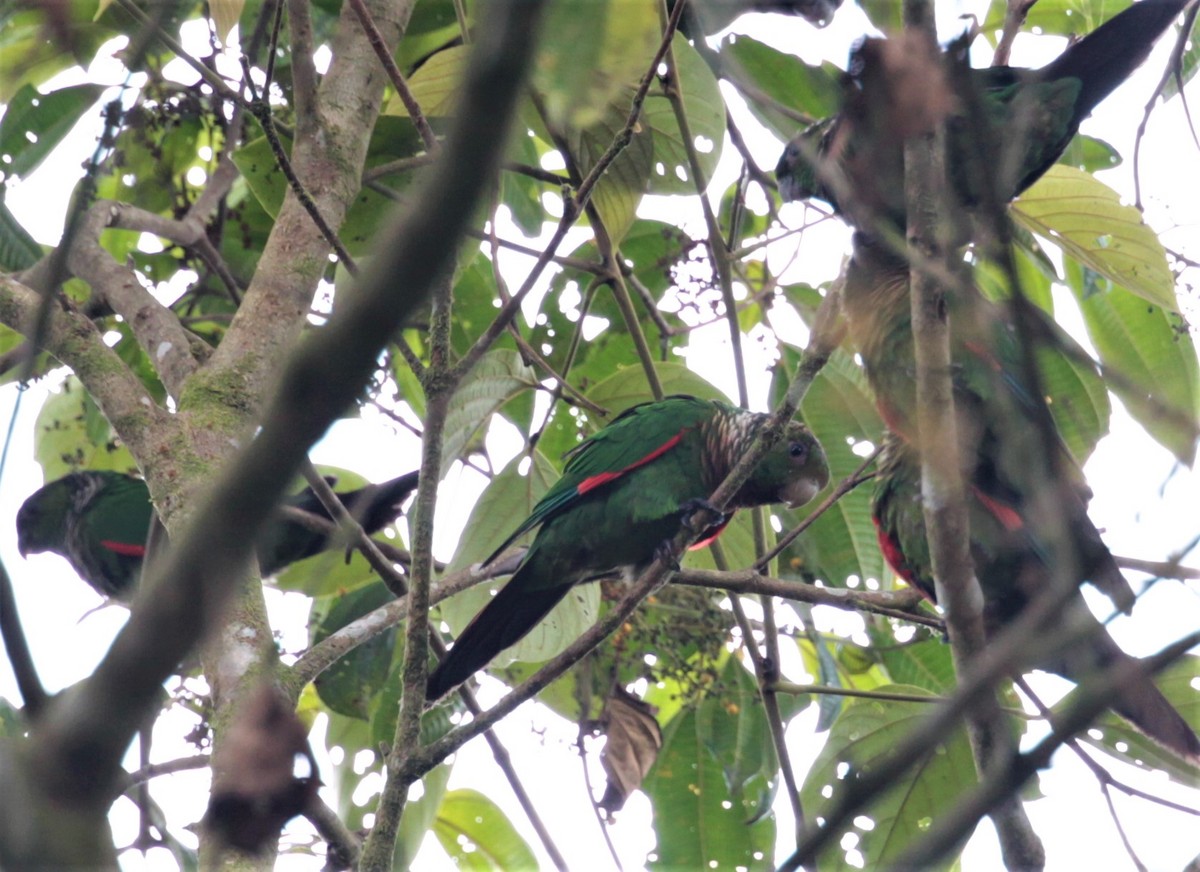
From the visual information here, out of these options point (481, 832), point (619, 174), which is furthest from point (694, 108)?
point (481, 832)

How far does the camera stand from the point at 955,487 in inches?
100

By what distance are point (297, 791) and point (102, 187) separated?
4.86 meters

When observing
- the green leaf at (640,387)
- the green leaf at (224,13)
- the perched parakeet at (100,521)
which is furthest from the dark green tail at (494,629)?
the green leaf at (224,13)

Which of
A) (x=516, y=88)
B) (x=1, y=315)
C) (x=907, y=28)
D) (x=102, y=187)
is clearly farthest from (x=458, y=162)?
(x=102, y=187)

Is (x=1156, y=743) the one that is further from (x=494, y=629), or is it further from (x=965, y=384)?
(x=494, y=629)

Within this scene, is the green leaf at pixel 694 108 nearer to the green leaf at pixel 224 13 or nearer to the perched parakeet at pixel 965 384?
the perched parakeet at pixel 965 384

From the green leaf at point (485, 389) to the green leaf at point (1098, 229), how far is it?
1.61 meters

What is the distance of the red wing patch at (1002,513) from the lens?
3.63 meters

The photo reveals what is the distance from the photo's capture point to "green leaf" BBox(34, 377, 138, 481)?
4953mm

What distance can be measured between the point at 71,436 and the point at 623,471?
266cm

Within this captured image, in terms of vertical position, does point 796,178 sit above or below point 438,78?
above

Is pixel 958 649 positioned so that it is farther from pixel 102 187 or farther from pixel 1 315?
pixel 102 187

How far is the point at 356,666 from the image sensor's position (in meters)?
4.25

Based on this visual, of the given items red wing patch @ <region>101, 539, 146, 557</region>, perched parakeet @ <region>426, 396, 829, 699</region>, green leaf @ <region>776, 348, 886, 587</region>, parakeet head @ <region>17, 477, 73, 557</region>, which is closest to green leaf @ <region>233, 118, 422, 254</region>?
perched parakeet @ <region>426, 396, 829, 699</region>
